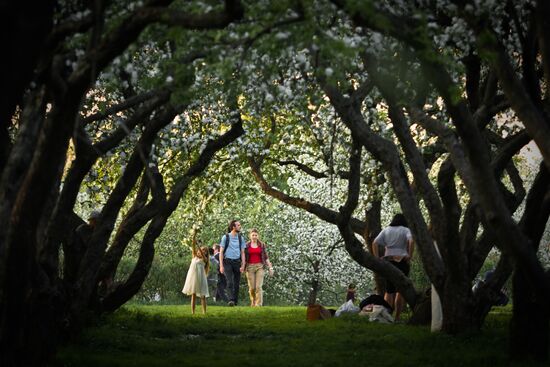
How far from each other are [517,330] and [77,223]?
7.67 meters

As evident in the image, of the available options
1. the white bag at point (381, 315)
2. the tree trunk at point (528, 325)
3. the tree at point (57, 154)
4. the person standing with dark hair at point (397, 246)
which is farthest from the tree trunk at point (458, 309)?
the tree at point (57, 154)

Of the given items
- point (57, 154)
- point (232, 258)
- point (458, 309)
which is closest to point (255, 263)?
point (232, 258)

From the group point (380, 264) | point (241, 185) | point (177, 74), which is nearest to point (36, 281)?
point (177, 74)

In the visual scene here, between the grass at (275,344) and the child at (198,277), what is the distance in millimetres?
3630

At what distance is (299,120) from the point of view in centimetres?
2072

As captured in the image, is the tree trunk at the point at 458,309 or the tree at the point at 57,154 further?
the tree trunk at the point at 458,309

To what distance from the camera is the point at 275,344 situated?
14469 millimetres

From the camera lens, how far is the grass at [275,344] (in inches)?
469

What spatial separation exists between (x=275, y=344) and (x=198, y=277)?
9199mm

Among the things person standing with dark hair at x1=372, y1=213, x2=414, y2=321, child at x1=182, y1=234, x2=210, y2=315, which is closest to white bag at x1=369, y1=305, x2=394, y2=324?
person standing with dark hair at x1=372, y1=213, x2=414, y2=321

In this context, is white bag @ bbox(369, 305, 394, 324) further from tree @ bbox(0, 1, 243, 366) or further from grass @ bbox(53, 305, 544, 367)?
tree @ bbox(0, 1, 243, 366)

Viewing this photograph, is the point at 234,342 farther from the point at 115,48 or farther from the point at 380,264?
the point at 115,48

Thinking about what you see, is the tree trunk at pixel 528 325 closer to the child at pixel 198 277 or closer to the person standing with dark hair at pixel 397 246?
the person standing with dark hair at pixel 397 246

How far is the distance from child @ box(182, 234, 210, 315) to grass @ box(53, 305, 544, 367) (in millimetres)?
3630
